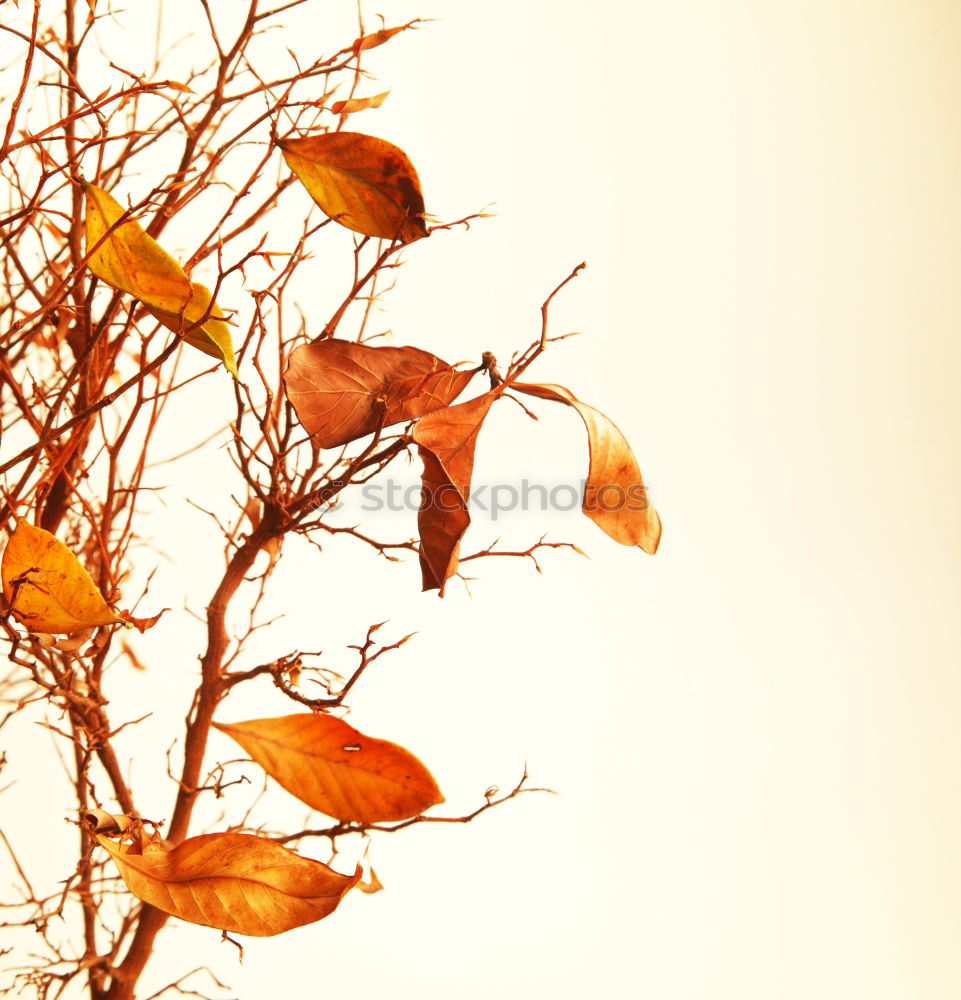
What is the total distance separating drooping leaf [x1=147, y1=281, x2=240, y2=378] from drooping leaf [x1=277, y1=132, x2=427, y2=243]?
0.21 ft

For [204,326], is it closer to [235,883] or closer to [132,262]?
[132,262]

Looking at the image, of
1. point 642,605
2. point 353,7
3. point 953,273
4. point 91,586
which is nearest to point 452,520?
point 91,586

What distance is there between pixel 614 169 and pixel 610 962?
68cm

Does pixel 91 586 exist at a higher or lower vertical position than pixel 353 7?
lower

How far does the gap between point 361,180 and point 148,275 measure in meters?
0.09

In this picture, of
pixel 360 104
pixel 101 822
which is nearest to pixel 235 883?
pixel 101 822

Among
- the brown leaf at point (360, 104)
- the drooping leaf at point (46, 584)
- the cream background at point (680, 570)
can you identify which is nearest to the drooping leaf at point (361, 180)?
the brown leaf at point (360, 104)

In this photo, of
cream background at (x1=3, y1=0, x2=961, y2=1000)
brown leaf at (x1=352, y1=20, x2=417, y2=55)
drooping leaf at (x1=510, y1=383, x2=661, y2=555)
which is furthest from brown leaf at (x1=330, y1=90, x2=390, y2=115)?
cream background at (x1=3, y1=0, x2=961, y2=1000)

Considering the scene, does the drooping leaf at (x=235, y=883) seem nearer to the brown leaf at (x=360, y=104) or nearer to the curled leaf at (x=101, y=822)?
the curled leaf at (x=101, y=822)

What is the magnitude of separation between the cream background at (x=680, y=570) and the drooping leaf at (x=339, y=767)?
0.41 meters

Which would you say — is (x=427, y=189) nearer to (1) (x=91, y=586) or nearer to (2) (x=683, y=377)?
(2) (x=683, y=377)

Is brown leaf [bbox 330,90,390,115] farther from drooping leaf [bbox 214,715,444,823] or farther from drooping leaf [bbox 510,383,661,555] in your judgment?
drooping leaf [bbox 214,715,444,823]

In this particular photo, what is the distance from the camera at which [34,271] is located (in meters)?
0.78

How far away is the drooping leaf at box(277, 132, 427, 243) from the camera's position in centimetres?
35
